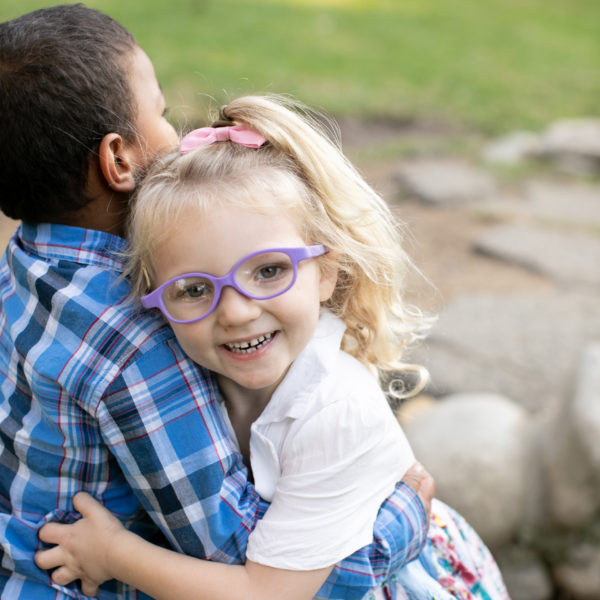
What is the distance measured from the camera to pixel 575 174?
21.1ft

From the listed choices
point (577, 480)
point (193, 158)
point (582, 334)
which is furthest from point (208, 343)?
point (582, 334)

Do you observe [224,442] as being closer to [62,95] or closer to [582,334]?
[62,95]

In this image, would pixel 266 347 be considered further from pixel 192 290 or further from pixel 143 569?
pixel 143 569

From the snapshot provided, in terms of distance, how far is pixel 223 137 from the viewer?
1.49m

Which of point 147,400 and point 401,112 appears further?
point 401,112

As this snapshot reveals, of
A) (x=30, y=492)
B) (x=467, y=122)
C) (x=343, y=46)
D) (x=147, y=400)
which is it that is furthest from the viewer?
(x=343, y=46)

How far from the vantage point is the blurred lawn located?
25.7ft

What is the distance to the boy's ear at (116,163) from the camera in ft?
4.78

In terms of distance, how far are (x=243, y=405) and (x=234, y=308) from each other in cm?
29

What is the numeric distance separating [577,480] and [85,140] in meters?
2.02

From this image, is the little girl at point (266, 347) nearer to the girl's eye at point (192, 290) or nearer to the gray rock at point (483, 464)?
the girl's eye at point (192, 290)

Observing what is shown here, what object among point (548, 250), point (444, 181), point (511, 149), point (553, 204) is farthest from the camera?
point (511, 149)

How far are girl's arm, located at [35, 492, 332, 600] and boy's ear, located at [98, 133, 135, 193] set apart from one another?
58 centimetres

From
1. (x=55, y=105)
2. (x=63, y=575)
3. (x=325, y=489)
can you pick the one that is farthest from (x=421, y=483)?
A: (x=55, y=105)
